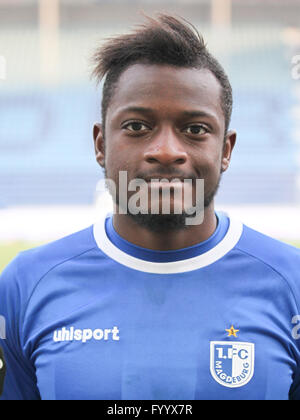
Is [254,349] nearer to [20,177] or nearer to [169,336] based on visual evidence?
[169,336]

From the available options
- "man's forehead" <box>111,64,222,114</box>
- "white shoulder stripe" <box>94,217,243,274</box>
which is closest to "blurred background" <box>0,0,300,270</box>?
"white shoulder stripe" <box>94,217,243,274</box>

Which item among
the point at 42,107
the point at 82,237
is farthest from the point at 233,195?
the point at 82,237

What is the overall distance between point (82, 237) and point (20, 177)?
10355 mm

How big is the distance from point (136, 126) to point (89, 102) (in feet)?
40.6

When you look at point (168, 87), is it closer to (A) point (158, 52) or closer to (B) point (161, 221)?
(A) point (158, 52)

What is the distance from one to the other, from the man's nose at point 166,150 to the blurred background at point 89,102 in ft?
28.8

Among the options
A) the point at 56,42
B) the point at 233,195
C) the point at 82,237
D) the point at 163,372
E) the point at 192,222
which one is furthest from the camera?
the point at 56,42

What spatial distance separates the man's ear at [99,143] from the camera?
1.52m

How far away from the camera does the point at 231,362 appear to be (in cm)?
133

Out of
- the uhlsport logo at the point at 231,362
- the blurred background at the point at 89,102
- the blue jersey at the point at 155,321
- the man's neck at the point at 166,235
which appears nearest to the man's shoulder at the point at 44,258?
the blue jersey at the point at 155,321

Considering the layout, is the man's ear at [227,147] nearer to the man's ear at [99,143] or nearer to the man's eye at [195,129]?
the man's eye at [195,129]

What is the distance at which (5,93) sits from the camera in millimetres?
13758

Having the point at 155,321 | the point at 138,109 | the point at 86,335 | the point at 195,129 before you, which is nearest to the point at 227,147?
the point at 195,129

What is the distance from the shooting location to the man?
1.32 metres
